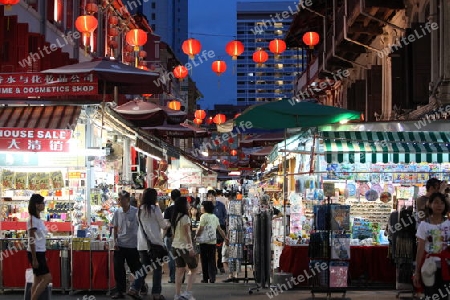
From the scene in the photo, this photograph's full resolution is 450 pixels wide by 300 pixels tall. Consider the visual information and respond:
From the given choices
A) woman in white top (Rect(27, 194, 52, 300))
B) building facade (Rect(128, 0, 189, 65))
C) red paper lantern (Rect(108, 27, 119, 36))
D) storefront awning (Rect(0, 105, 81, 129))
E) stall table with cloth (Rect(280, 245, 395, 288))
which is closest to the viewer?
woman in white top (Rect(27, 194, 52, 300))

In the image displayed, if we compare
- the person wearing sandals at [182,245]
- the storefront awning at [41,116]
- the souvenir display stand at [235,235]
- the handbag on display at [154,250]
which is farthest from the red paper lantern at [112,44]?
the person wearing sandals at [182,245]

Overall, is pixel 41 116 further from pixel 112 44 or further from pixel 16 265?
pixel 112 44

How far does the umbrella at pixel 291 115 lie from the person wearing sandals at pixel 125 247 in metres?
3.25

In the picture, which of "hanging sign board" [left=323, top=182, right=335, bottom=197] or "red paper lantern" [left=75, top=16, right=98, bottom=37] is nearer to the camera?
"hanging sign board" [left=323, top=182, right=335, bottom=197]

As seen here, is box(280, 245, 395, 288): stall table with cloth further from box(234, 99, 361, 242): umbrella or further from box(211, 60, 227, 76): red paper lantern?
box(211, 60, 227, 76): red paper lantern

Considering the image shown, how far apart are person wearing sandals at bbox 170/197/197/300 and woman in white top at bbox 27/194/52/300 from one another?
2.14 m

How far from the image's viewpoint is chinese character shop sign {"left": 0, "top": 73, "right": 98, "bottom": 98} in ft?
44.3

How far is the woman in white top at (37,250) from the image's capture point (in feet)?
33.8

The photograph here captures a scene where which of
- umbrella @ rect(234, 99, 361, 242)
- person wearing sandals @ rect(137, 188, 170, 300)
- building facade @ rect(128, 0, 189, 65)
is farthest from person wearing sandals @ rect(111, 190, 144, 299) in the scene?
building facade @ rect(128, 0, 189, 65)

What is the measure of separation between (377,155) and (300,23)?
2213cm

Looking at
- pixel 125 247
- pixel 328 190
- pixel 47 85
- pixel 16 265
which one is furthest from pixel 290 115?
pixel 16 265

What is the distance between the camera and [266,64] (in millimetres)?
165625

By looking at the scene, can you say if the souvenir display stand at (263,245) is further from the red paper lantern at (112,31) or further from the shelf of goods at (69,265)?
the red paper lantern at (112,31)

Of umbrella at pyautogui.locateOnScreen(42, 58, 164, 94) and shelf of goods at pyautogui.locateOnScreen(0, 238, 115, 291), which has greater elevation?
umbrella at pyautogui.locateOnScreen(42, 58, 164, 94)
